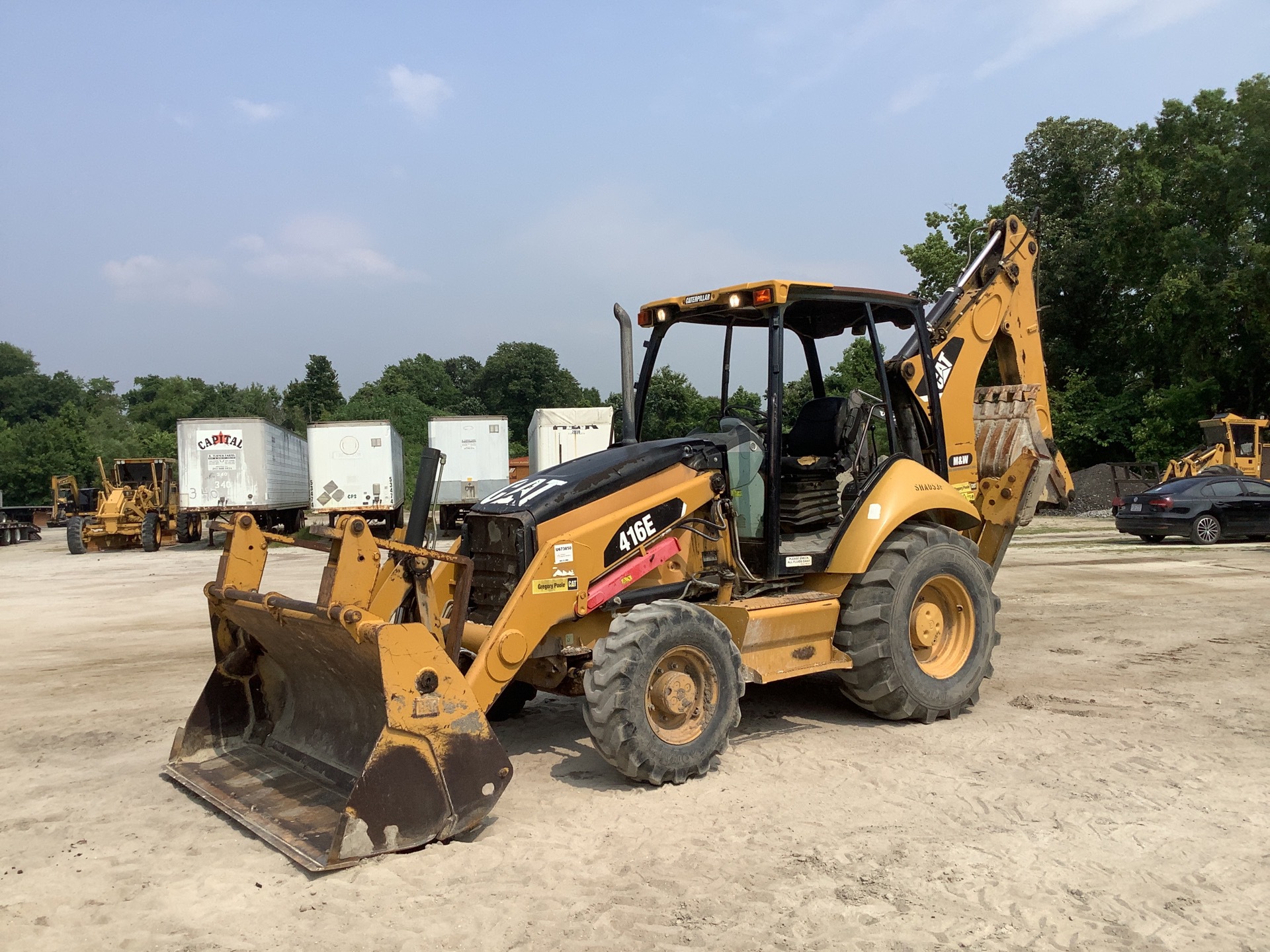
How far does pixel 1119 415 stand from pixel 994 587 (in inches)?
963

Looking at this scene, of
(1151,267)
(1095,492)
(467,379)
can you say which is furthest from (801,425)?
(467,379)

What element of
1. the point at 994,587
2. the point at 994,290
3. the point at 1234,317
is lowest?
the point at 994,587

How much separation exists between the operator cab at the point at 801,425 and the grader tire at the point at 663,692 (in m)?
1.01

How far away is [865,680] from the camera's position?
6562mm

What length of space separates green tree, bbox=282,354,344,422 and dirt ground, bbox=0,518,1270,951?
242 feet

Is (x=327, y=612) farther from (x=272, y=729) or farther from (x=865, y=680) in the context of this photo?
(x=865, y=680)

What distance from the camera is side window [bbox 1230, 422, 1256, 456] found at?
87.9ft

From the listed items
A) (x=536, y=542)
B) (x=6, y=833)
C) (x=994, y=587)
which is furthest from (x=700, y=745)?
(x=994, y=587)

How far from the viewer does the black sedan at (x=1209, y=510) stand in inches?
773

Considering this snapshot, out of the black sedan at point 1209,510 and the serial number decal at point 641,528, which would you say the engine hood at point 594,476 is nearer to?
the serial number decal at point 641,528

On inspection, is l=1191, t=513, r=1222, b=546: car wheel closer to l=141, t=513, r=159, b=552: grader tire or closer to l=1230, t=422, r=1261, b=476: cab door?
l=1230, t=422, r=1261, b=476: cab door

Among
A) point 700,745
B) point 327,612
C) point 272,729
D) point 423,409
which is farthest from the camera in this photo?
point 423,409

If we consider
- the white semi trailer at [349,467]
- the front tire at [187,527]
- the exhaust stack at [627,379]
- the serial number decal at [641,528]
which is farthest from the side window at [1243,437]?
the front tire at [187,527]

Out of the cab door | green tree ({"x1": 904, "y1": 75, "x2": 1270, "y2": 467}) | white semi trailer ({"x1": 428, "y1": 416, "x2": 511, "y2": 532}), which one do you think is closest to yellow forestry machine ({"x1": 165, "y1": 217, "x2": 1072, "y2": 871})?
white semi trailer ({"x1": 428, "y1": 416, "x2": 511, "y2": 532})
